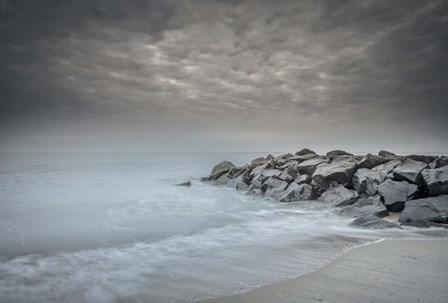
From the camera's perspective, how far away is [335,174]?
15.2 m

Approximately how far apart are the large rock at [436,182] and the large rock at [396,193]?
1.95 feet

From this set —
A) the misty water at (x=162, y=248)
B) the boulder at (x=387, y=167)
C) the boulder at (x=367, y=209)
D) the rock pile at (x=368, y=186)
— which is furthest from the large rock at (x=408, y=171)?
the misty water at (x=162, y=248)

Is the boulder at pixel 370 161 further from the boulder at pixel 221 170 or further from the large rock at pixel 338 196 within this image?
the boulder at pixel 221 170

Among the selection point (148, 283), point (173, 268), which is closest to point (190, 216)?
point (173, 268)

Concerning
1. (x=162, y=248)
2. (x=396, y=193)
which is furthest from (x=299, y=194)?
(x=162, y=248)

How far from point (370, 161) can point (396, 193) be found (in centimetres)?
486

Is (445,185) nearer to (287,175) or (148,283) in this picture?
(287,175)

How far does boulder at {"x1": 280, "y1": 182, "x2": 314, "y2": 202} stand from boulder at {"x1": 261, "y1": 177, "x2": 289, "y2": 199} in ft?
1.99

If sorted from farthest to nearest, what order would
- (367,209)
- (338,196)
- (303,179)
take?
(303,179), (338,196), (367,209)

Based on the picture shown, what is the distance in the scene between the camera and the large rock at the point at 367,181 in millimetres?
13633

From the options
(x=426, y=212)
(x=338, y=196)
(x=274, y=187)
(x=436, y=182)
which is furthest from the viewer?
(x=274, y=187)

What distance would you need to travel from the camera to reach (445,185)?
10992mm

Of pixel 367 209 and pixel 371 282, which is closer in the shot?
pixel 371 282

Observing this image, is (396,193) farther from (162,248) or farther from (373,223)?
(162,248)
